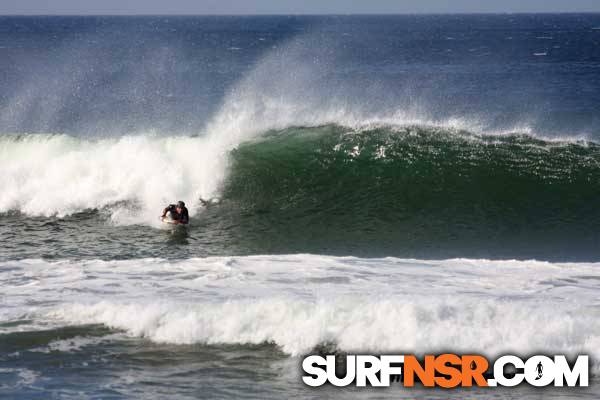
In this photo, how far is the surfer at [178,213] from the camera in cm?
1719

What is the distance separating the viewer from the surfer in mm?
17188

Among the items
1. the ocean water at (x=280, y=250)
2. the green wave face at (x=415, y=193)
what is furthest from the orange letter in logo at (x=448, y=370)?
the green wave face at (x=415, y=193)

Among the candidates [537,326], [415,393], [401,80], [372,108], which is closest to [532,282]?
[537,326]

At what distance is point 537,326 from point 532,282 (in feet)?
7.37

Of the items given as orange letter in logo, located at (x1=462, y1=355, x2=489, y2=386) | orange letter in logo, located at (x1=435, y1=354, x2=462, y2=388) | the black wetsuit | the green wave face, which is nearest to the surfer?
the black wetsuit

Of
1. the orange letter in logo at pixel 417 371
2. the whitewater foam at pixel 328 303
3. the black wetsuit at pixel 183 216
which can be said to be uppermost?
the black wetsuit at pixel 183 216

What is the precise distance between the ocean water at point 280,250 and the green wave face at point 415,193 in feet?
0.22

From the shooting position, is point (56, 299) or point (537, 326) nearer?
point (537, 326)

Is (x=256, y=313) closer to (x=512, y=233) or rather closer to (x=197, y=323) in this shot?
(x=197, y=323)

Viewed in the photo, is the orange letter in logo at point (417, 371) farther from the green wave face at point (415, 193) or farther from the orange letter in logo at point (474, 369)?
the green wave face at point (415, 193)

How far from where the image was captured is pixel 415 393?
9156 mm

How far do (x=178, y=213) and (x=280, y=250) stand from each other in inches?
110

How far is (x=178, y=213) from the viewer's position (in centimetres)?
1720

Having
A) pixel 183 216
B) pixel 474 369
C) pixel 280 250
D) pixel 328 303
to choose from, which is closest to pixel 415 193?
pixel 280 250
